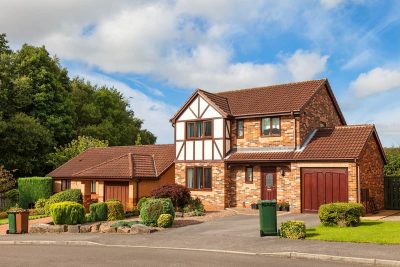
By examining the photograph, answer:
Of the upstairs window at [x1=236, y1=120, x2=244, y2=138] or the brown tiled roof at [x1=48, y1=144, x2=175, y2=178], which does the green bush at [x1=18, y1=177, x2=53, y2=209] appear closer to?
the brown tiled roof at [x1=48, y1=144, x2=175, y2=178]

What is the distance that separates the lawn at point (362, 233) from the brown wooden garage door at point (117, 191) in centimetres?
1458

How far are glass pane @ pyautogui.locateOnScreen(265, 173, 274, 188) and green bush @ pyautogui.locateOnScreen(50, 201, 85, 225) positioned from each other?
11.0 metres

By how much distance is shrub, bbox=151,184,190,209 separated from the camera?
2602 centimetres

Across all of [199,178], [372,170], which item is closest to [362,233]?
[372,170]

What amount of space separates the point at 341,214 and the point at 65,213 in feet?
41.7

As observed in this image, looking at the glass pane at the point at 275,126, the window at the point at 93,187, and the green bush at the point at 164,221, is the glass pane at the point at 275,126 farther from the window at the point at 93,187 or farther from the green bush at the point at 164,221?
the window at the point at 93,187

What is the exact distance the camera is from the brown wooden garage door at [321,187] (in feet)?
78.1

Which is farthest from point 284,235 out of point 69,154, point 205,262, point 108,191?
point 69,154

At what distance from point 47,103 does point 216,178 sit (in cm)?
2520

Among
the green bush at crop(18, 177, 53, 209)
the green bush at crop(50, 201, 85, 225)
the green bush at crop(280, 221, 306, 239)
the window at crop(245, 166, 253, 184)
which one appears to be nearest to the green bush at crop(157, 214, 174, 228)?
the green bush at crop(50, 201, 85, 225)

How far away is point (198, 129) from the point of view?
29859mm

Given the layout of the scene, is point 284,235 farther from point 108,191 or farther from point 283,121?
point 108,191

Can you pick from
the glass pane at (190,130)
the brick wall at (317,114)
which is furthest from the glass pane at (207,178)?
the brick wall at (317,114)

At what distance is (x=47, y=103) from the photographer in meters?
46.8
